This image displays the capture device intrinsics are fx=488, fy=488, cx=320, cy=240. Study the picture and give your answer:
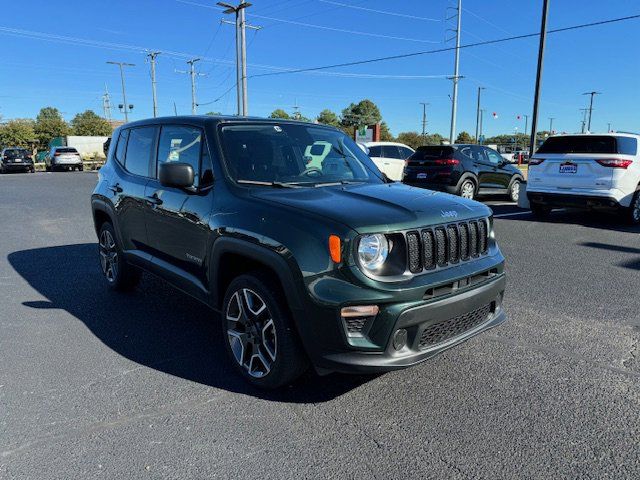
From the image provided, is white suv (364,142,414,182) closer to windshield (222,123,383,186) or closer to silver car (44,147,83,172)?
windshield (222,123,383,186)

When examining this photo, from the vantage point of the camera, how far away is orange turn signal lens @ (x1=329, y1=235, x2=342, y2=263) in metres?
2.69

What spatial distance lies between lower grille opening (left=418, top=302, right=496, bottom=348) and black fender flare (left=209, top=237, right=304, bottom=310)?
77 centimetres

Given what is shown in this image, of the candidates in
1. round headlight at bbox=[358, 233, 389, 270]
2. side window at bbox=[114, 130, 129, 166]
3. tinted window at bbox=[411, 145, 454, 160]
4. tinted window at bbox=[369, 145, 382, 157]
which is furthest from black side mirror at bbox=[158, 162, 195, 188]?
tinted window at bbox=[369, 145, 382, 157]

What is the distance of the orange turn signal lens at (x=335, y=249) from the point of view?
8.81ft

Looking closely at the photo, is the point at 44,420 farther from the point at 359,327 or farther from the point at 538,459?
the point at 538,459

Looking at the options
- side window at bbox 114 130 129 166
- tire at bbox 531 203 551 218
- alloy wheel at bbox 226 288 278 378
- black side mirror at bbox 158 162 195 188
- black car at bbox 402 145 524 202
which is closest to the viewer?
alloy wheel at bbox 226 288 278 378

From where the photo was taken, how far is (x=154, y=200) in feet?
13.8

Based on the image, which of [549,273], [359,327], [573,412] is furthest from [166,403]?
[549,273]

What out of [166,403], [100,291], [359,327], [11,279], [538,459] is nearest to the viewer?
[538,459]

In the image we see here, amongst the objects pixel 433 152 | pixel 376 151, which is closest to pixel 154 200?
pixel 433 152

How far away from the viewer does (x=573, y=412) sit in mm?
2980

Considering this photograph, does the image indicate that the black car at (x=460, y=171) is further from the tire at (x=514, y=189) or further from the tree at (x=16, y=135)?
the tree at (x=16, y=135)

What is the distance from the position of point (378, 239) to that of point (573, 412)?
Answer: 162cm

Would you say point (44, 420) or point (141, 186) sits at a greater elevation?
point (141, 186)
